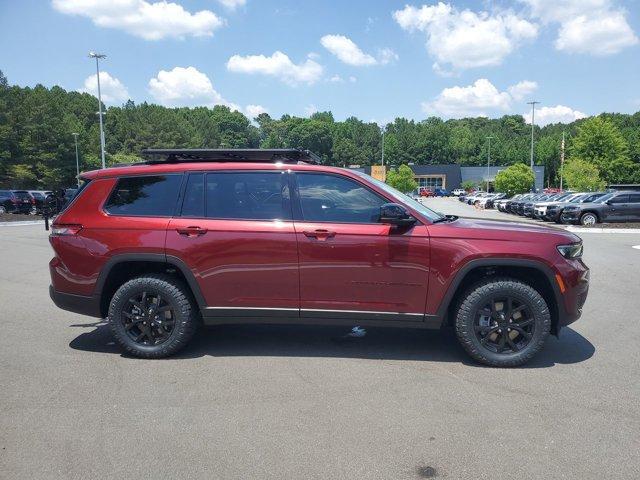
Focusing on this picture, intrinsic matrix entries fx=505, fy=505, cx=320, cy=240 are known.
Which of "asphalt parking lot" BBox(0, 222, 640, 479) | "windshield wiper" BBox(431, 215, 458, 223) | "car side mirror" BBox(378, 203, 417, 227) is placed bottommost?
"asphalt parking lot" BBox(0, 222, 640, 479)

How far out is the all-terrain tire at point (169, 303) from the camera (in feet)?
15.5

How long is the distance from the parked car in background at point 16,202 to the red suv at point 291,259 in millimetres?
31726

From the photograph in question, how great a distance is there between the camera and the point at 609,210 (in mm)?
21375

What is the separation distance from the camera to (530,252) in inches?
173

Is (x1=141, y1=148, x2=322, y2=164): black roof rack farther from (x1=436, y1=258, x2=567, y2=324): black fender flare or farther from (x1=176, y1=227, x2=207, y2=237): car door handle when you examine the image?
(x1=436, y1=258, x2=567, y2=324): black fender flare

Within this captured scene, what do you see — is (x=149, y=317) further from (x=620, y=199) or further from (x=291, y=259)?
(x=620, y=199)

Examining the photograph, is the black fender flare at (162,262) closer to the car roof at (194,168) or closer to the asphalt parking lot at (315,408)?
the asphalt parking lot at (315,408)

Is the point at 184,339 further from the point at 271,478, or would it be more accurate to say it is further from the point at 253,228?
the point at 271,478

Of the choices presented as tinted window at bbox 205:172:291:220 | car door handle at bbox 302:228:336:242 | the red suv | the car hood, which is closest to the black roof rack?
the red suv

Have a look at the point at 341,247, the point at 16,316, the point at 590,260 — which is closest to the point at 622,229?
the point at 590,260

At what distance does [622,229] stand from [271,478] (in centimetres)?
2011

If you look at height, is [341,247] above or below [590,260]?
above

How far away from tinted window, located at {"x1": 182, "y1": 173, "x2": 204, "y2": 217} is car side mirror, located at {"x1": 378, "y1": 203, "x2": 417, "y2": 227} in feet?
5.55

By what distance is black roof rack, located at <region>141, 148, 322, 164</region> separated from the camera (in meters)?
4.87
